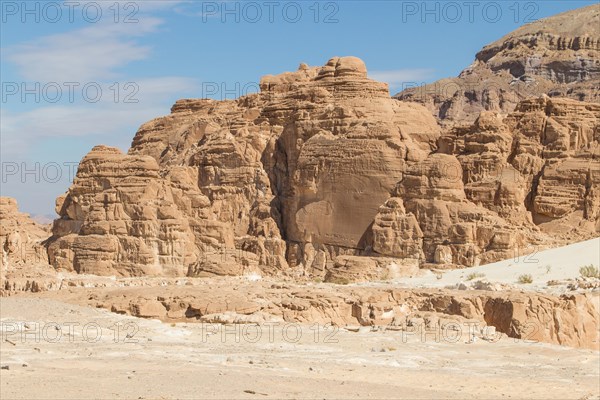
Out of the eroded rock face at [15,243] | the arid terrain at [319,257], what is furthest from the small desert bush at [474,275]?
the eroded rock face at [15,243]

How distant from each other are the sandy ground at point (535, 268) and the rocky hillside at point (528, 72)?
54.8 metres

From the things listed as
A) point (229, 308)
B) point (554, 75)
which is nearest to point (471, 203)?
point (229, 308)

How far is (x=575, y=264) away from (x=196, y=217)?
16.9 m

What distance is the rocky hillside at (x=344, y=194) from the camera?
4041 cm

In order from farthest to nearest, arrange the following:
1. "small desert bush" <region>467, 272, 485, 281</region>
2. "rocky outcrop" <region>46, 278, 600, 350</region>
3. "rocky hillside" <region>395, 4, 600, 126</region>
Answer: "rocky hillside" <region>395, 4, 600, 126</region> < "small desert bush" <region>467, 272, 485, 281</region> < "rocky outcrop" <region>46, 278, 600, 350</region>

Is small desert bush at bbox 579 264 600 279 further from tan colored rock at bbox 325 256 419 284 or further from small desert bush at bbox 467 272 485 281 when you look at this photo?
tan colored rock at bbox 325 256 419 284

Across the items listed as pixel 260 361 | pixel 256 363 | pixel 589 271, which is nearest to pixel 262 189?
pixel 589 271

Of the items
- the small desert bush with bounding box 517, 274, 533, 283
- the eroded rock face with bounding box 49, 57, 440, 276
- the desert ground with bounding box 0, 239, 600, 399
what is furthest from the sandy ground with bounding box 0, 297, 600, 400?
the eroded rock face with bounding box 49, 57, 440, 276

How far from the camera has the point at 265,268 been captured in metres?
42.8

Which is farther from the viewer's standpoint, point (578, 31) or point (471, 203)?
point (578, 31)

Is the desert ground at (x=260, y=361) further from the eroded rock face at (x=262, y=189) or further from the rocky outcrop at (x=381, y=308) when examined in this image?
the eroded rock face at (x=262, y=189)

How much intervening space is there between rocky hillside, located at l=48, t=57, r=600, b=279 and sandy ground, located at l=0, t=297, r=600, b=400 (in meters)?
15.2

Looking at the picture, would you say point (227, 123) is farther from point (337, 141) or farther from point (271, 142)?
point (337, 141)

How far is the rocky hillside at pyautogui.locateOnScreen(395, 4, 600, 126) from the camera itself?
97.7 meters
